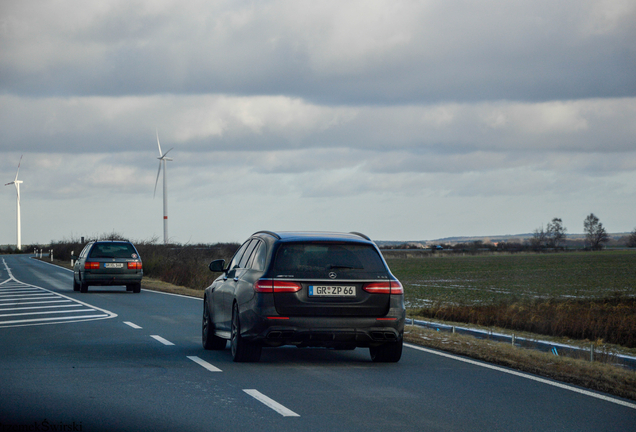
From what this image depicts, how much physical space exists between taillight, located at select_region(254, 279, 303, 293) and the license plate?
0.52 ft

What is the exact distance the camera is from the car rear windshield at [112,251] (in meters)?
27.3

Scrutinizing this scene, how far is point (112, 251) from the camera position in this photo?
27.6 m

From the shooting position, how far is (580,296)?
28.7 metres

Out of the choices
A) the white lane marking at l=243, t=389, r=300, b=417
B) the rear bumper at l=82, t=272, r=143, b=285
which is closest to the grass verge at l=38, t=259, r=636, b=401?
the white lane marking at l=243, t=389, r=300, b=417

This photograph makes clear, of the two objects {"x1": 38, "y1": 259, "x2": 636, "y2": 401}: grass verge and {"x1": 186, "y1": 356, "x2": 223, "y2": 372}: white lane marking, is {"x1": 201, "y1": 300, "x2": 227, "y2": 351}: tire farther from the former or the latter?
{"x1": 38, "y1": 259, "x2": 636, "y2": 401}: grass verge

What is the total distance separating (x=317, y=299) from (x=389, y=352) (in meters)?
1.38

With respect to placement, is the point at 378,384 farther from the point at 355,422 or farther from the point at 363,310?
the point at 355,422

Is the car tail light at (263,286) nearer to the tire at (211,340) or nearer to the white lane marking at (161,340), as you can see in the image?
the tire at (211,340)

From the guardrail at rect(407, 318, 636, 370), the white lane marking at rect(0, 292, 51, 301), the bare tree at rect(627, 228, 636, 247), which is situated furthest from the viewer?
the bare tree at rect(627, 228, 636, 247)

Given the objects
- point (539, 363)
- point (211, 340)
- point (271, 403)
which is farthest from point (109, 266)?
point (271, 403)

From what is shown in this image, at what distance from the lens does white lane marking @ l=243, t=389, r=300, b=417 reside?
707 centimetres

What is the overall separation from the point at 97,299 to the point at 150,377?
50.6 ft

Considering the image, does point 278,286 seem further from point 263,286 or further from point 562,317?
point 562,317

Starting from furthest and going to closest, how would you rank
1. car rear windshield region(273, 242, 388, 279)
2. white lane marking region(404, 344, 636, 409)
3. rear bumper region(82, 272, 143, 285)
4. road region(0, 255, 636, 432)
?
rear bumper region(82, 272, 143, 285)
car rear windshield region(273, 242, 388, 279)
white lane marking region(404, 344, 636, 409)
road region(0, 255, 636, 432)
